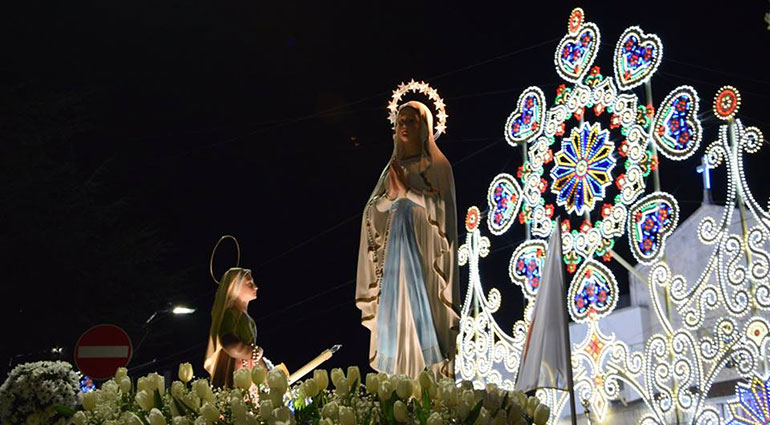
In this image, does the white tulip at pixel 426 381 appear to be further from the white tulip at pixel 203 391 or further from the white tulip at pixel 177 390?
the white tulip at pixel 177 390

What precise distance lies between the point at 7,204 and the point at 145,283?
3551mm

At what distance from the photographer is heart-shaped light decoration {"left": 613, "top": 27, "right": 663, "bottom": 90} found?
11.6m

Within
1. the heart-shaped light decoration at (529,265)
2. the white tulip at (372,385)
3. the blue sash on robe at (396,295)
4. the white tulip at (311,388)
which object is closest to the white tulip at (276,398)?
the white tulip at (311,388)

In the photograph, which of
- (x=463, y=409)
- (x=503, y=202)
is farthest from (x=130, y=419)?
(x=503, y=202)

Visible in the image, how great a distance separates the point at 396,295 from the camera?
7.43m

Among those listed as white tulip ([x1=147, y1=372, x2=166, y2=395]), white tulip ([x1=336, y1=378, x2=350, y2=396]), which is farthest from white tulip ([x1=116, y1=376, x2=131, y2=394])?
white tulip ([x1=336, y1=378, x2=350, y2=396])

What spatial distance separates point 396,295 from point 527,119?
672cm

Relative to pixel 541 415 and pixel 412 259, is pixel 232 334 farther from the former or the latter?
pixel 541 415

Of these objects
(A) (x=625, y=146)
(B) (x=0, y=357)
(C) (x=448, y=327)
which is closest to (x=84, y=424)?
(C) (x=448, y=327)

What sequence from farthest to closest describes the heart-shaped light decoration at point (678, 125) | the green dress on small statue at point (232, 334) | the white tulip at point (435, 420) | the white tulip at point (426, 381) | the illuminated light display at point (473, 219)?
the illuminated light display at point (473, 219) → the heart-shaped light decoration at point (678, 125) → the green dress on small statue at point (232, 334) → the white tulip at point (426, 381) → the white tulip at point (435, 420)

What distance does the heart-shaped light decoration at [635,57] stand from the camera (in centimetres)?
1160

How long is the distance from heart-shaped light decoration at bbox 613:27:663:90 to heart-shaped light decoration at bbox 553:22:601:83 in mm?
652

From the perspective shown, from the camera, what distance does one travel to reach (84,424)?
2.96 metres

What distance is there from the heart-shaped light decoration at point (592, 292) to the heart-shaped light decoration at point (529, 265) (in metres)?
0.73
